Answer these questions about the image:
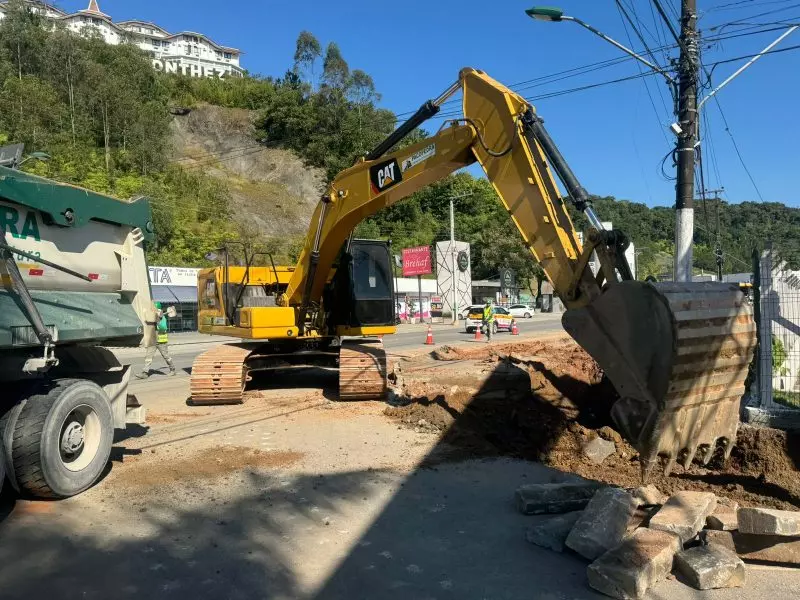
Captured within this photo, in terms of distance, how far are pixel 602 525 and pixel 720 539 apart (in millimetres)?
825

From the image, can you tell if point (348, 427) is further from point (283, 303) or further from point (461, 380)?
point (283, 303)

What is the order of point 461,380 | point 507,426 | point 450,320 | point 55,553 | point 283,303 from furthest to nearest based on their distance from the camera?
point 450,320 → point 283,303 → point 461,380 → point 507,426 → point 55,553

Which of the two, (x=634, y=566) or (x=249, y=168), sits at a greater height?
(x=249, y=168)

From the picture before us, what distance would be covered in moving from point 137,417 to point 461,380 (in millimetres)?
4994

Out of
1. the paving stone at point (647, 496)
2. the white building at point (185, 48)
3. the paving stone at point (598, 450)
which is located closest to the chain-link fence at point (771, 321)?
the paving stone at point (598, 450)

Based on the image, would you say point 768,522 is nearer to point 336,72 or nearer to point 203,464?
point 203,464

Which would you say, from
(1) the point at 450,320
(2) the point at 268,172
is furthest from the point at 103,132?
(1) the point at 450,320

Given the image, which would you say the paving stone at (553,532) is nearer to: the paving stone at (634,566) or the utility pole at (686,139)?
the paving stone at (634,566)

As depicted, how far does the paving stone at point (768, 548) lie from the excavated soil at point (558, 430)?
134 cm

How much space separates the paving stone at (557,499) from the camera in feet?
17.0

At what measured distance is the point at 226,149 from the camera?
7506cm

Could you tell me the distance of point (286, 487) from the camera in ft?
19.8

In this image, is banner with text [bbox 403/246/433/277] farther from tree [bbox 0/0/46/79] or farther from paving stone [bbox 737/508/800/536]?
paving stone [bbox 737/508/800/536]

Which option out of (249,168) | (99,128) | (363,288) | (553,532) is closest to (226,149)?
(249,168)
